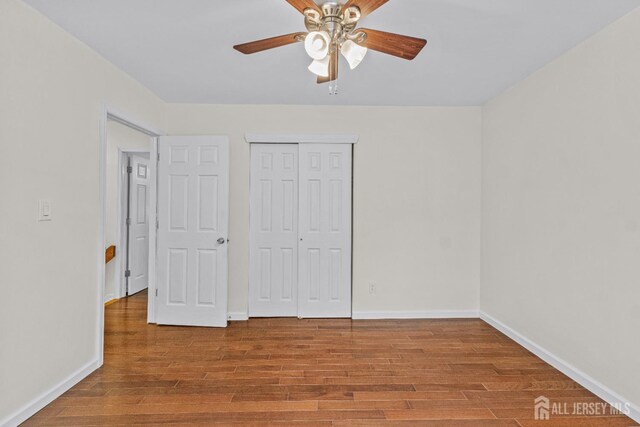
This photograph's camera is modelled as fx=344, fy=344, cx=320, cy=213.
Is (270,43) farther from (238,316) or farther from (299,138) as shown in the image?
(238,316)

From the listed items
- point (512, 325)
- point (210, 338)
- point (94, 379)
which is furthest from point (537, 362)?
point (94, 379)

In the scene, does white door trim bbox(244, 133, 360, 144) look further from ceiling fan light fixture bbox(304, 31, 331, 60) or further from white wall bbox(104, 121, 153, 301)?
ceiling fan light fixture bbox(304, 31, 331, 60)

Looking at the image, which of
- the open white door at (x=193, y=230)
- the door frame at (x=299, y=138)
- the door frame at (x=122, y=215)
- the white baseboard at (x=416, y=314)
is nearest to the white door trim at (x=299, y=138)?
the door frame at (x=299, y=138)

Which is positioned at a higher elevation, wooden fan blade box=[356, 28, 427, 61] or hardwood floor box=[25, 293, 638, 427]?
wooden fan blade box=[356, 28, 427, 61]

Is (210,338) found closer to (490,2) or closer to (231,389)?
(231,389)

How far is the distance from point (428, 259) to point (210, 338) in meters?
2.46

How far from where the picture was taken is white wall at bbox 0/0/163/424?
6.32 feet

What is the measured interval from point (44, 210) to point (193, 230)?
157 cm

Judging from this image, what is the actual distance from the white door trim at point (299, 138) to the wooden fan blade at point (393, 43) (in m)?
1.83

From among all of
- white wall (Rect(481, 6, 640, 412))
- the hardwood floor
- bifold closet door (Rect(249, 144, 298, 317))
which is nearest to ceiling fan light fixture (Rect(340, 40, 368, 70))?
white wall (Rect(481, 6, 640, 412))

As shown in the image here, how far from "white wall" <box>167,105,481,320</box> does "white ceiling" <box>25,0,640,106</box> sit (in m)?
0.34

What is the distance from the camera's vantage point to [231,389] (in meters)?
2.38

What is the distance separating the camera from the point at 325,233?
3.91m

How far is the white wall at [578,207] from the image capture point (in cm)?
211
